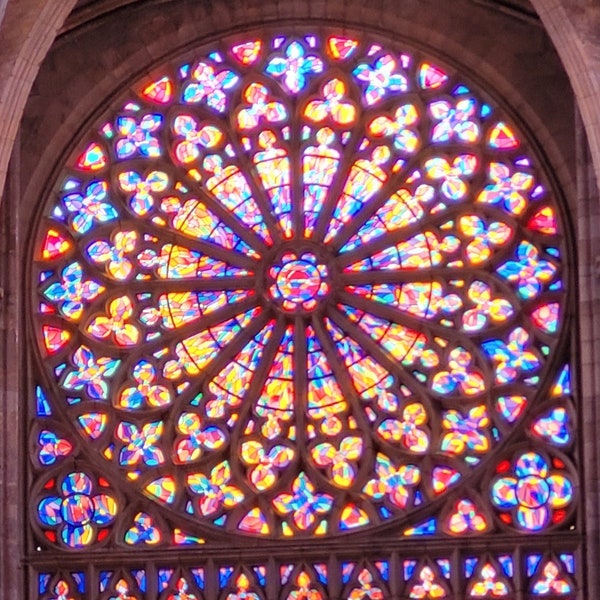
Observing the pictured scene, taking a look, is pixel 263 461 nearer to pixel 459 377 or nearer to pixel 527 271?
pixel 459 377

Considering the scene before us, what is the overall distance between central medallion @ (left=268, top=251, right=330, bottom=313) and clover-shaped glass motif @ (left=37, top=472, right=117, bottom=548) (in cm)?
199

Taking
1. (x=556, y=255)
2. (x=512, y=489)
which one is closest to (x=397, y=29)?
(x=556, y=255)

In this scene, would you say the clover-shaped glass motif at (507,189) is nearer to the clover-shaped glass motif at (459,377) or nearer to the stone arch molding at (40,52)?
the clover-shaped glass motif at (459,377)

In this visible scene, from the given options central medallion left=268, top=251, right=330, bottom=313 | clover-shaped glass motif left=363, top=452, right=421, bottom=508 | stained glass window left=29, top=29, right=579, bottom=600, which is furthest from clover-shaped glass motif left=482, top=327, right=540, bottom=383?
central medallion left=268, top=251, right=330, bottom=313

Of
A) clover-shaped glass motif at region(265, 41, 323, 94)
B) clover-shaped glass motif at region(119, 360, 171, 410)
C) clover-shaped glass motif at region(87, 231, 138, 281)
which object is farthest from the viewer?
clover-shaped glass motif at region(265, 41, 323, 94)

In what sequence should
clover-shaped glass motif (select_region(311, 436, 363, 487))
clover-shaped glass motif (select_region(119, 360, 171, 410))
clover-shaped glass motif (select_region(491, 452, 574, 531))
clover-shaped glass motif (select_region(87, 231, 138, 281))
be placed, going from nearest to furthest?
clover-shaped glass motif (select_region(491, 452, 574, 531)) → clover-shaped glass motif (select_region(311, 436, 363, 487)) → clover-shaped glass motif (select_region(119, 360, 171, 410)) → clover-shaped glass motif (select_region(87, 231, 138, 281))

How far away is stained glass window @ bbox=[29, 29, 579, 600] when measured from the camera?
22.5 meters

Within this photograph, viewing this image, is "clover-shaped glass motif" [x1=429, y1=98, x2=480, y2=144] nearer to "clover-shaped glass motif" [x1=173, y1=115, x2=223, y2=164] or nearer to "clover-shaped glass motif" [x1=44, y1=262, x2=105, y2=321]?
"clover-shaped glass motif" [x1=173, y1=115, x2=223, y2=164]

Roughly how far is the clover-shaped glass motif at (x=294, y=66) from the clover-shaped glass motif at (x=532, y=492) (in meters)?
3.49

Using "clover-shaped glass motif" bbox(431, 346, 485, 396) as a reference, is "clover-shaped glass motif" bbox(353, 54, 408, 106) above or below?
above

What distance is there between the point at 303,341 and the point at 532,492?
210 centimetres

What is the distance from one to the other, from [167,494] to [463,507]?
7.21 feet

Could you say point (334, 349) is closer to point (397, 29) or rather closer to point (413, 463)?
point (413, 463)

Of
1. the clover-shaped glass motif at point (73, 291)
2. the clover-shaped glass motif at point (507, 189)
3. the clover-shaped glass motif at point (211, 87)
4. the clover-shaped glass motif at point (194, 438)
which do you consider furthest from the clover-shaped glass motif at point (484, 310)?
the clover-shaped glass motif at point (73, 291)
